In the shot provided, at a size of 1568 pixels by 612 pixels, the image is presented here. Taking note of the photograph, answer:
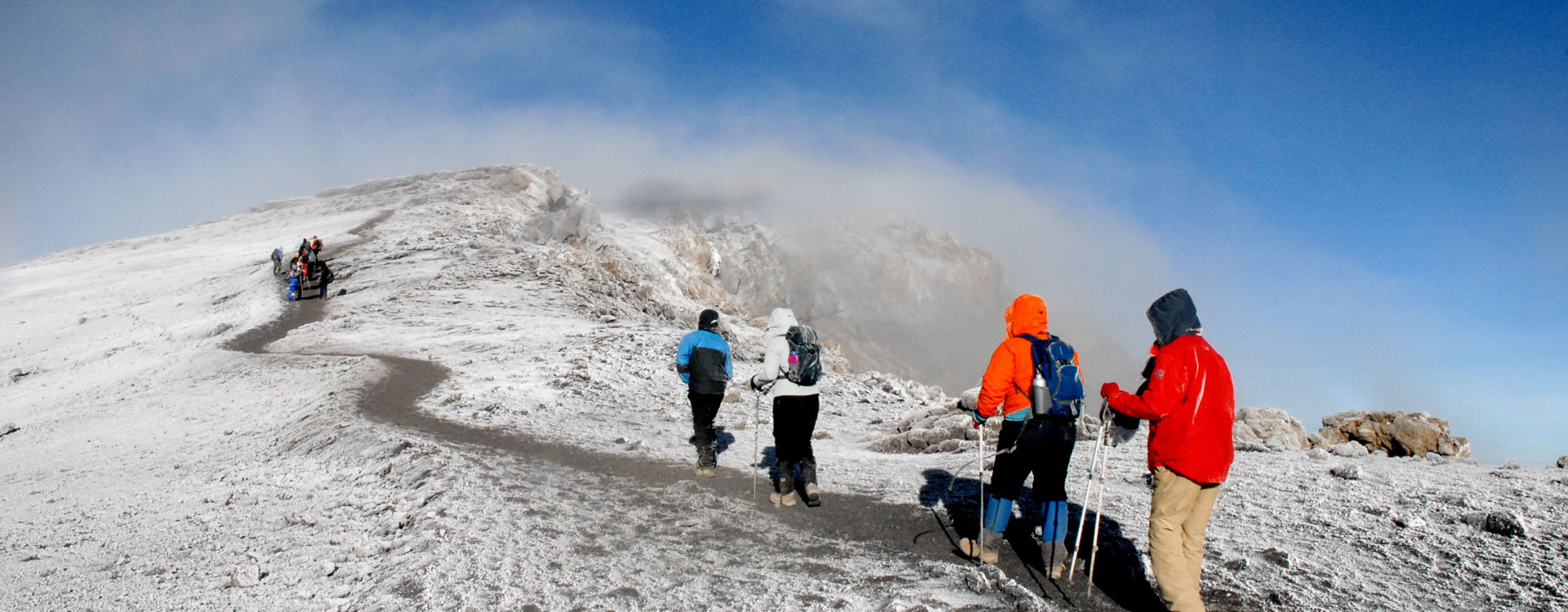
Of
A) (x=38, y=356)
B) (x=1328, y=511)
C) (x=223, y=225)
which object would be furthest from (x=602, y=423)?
(x=223, y=225)

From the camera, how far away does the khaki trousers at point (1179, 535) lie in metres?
4.56

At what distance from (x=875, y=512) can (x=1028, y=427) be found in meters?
2.72

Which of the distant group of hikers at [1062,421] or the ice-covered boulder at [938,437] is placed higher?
the distant group of hikers at [1062,421]

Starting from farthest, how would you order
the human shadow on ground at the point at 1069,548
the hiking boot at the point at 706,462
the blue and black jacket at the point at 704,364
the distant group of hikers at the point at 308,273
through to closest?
the distant group of hikers at the point at 308,273, the hiking boot at the point at 706,462, the blue and black jacket at the point at 704,364, the human shadow on ground at the point at 1069,548

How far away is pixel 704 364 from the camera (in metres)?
9.02

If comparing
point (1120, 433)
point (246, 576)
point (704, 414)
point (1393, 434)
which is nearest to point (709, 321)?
point (704, 414)

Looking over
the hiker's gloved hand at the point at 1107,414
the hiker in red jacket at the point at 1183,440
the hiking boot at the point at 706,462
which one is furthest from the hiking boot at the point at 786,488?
the hiker in red jacket at the point at 1183,440

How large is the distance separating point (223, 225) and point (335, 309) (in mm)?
39655

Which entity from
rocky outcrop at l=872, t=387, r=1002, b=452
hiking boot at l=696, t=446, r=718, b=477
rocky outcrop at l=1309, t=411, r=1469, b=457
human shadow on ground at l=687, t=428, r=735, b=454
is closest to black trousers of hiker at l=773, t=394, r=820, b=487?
hiking boot at l=696, t=446, r=718, b=477

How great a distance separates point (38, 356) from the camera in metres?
23.5

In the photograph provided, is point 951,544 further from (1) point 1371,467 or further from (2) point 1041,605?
(1) point 1371,467

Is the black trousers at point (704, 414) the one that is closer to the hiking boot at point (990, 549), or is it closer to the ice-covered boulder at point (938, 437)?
the hiking boot at point (990, 549)

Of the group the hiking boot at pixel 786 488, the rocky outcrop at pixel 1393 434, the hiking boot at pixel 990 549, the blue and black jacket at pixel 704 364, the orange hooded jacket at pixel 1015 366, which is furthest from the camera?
the rocky outcrop at pixel 1393 434

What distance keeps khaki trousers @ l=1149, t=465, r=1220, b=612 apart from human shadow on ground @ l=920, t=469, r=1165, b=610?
2.49 ft
